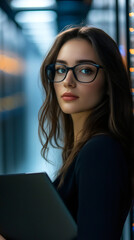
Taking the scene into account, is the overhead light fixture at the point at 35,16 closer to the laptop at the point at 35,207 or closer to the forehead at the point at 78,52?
the forehead at the point at 78,52

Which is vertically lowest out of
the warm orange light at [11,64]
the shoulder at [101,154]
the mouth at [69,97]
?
the shoulder at [101,154]

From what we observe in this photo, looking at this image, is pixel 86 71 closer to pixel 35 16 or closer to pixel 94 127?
pixel 94 127

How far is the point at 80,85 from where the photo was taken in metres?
0.91

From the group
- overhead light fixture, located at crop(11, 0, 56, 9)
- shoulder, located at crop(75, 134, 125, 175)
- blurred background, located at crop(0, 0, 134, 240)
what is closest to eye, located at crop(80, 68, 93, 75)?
shoulder, located at crop(75, 134, 125, 175)

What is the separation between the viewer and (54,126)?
121 centimetres

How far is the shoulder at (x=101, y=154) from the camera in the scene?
68 cm

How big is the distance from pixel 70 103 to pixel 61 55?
0.17 meters

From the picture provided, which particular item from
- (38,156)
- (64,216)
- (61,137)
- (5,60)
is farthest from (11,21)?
(64,216)

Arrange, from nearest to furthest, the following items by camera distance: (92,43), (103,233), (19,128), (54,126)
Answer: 1. (103,233)
2. (92,43)
3. (54,126)
4. (19,128)

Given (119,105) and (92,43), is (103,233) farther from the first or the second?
(92,43)

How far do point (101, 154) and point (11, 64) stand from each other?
13.3ft

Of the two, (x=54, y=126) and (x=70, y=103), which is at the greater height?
(x=70, y=103)

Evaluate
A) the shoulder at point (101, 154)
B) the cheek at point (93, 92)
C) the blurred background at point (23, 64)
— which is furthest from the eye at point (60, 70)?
the blurred background at point (23, 64)

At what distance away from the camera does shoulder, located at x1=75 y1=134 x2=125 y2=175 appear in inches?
26.8
